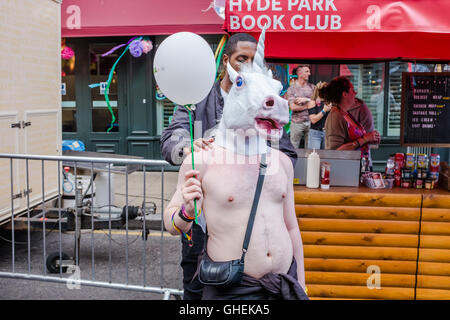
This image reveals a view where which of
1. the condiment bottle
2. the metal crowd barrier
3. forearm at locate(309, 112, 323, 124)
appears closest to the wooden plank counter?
the condiment bottle

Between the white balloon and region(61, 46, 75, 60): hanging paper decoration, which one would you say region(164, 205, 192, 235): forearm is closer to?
the white balloon

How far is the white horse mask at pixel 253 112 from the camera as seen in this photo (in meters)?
2.17

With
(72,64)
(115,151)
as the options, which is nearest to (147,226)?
(115,151)

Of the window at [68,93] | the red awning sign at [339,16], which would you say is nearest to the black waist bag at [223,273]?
the red awning sign at [339,16]

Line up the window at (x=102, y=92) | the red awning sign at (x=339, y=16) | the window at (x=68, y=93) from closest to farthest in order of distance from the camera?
the red awning sign at (x=339, y=16), the window at (x=102, y=92), the window at (x=68, y=93)

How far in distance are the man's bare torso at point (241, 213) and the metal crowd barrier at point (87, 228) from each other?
2008 mm

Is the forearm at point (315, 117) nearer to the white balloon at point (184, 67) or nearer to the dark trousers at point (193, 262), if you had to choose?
the dark trousers at point (193, 262)

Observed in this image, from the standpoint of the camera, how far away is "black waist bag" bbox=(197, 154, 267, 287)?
2209mm

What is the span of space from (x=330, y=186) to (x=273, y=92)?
8.50ft

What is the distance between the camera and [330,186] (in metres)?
4.60

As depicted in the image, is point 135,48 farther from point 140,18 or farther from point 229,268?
point 229,268

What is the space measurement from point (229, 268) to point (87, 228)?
11.5ft

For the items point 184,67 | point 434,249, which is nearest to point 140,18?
point 434,249
